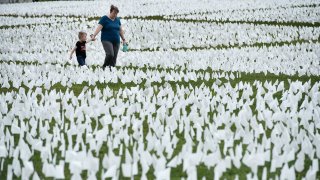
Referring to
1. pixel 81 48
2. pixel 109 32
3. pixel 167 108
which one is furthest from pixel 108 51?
pixel 167 108

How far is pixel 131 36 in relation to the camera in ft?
72.4

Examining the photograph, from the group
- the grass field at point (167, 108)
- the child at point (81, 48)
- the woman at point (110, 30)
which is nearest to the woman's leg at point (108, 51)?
the woman at point (110, 30)

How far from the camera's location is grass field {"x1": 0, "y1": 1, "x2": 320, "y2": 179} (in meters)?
5.16

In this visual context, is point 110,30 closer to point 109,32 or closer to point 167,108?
point 109,32

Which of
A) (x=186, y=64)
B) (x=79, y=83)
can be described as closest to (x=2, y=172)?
(x=79, y=83)

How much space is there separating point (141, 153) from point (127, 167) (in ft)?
1.32

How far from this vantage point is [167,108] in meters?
7.98

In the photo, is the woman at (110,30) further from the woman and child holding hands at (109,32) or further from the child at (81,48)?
the child at (81,48)

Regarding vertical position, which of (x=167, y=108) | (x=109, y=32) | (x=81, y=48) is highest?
(x=109, y=32)

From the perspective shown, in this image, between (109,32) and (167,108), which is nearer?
(167,108)

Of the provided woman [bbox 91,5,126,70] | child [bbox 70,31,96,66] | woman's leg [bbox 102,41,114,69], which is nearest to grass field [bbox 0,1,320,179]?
child [bbox 70,31,96,66]

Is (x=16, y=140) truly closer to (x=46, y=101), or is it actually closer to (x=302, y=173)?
(x=46, y=101)

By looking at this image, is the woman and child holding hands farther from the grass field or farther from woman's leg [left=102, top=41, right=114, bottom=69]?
the grass field

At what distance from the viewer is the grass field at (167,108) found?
516 cm
